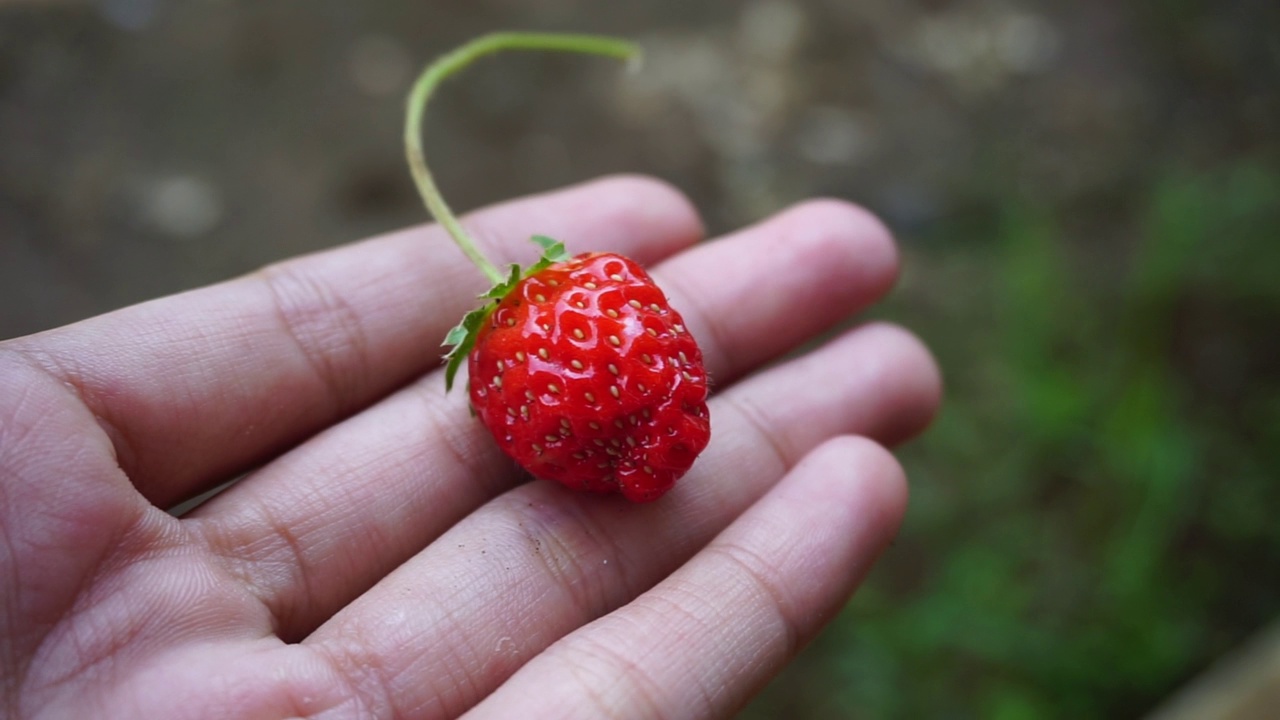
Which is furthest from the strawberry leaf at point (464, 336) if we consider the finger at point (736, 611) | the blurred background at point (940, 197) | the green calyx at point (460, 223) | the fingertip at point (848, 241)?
the blurred background at point (940, 197)

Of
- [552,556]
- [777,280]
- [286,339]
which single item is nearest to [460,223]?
[286,339]

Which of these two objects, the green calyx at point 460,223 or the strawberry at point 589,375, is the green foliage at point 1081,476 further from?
the green calyx at point 460,223

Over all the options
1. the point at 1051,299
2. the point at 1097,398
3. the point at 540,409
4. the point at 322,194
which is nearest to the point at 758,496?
the point at 540,409

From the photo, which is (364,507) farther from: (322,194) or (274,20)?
(274,20)

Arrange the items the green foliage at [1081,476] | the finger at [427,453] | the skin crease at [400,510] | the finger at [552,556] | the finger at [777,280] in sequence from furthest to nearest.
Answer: the green foliage at [1081,476] < the finger at [777,280] < the finger at [427,453] < the finger at [552,556] < the skin crease at [400,510]

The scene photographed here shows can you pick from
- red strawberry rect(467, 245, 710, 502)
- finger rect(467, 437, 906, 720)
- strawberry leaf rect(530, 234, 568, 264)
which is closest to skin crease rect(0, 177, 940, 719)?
finger rect(467, 437, 906, 720)

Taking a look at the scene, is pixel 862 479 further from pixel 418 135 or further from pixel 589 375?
pixel 418 135
